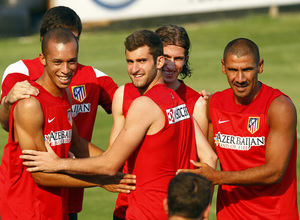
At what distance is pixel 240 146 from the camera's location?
21.5 ft

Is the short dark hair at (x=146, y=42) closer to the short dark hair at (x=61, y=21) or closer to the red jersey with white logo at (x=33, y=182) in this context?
the red jersey with white logo at (x=33, y=182)

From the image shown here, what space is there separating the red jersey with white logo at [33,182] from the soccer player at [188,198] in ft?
6.27

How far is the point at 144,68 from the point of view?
6086mm

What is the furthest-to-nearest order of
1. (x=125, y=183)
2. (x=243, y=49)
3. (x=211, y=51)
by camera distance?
1. (x=211, y=51)
2. (x=243, y=49)
3. (x=125, y=183)

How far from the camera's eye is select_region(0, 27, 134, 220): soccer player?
6.10 meters

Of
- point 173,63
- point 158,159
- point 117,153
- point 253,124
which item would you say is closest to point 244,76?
Answer: point 253,124

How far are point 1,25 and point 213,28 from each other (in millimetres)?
9129

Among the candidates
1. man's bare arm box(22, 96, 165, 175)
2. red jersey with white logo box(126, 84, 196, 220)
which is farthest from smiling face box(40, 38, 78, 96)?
red jersey with white logo box(126, 84, 196, 220)

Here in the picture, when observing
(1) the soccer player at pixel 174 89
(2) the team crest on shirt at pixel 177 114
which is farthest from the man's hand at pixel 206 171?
(1) the soccer player at pixel 174 89

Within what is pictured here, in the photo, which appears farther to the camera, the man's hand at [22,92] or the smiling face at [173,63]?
the smiling face at [173,63]

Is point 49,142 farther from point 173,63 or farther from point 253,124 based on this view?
point 253,124

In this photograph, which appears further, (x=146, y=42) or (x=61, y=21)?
(x=61, y=21)

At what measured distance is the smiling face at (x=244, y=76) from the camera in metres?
6.55

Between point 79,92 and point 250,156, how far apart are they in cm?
242
